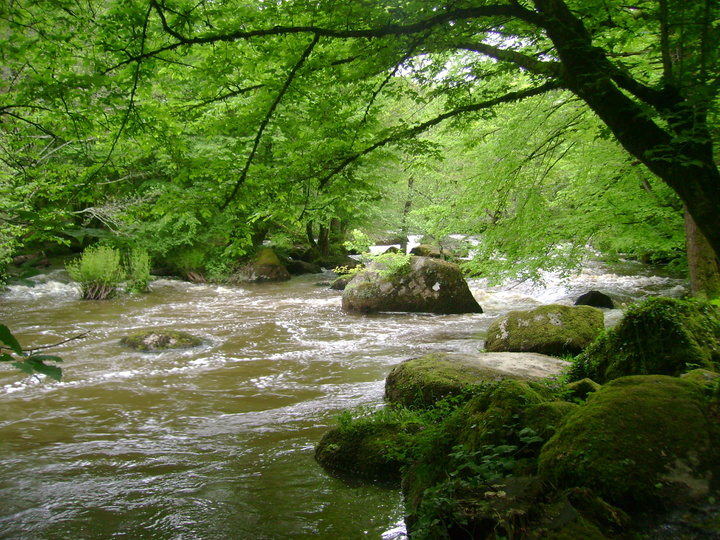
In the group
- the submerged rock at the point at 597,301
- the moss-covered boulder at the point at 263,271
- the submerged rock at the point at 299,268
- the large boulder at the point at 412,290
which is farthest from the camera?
the submerged rock at the point at 299,268

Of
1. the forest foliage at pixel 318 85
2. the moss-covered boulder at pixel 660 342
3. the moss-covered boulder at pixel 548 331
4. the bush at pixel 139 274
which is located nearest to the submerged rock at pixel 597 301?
the moss-covered boulder at pixel 548 331

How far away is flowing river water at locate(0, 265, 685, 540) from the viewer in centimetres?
360

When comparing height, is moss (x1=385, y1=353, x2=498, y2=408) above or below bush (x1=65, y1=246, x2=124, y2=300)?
below

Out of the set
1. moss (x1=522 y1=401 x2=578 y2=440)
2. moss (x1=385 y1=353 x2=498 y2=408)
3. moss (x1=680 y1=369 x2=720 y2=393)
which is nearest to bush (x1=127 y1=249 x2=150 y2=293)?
moss (x1=385 y1=353 x2=498 y2=408)

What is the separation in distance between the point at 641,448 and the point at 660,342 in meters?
2.19

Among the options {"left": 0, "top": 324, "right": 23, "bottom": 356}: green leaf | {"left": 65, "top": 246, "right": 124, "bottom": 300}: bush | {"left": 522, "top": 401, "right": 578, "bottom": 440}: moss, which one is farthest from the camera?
{"left": 65, "top": 246, "right": 124, "bottom": 300}: bush

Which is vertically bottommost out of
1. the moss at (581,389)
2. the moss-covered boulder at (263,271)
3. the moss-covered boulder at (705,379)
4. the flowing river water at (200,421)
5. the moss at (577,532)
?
the flowing river water at (200,421)

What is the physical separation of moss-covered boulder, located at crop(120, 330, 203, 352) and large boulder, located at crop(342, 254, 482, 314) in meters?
4.75

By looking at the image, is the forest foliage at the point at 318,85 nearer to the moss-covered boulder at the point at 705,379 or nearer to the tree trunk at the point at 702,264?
the moss-covered boulder at the point at 705,379

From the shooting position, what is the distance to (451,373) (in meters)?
5.55

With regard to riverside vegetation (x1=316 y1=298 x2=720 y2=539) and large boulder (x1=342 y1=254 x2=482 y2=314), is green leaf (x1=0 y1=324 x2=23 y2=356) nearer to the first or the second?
riverside vegetation (x1=316 y1=298 x2=720 y2=539)

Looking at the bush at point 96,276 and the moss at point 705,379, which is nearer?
the moss at point 705,379

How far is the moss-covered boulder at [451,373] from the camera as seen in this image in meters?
5.32

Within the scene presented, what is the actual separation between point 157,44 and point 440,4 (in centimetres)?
242
